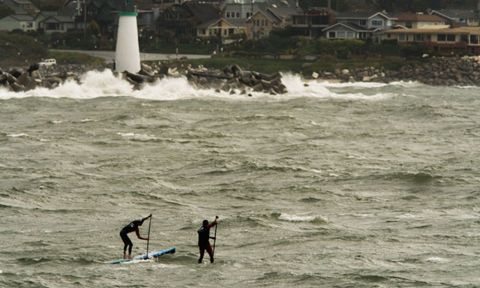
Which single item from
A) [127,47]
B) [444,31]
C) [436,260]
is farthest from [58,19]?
[436,260]

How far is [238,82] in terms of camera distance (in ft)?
220

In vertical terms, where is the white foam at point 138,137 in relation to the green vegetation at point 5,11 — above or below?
below

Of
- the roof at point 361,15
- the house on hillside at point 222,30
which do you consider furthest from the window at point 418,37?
the house on hillside at point 222,30

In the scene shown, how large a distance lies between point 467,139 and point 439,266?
22206 millimetres

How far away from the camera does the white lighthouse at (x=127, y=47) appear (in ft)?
232

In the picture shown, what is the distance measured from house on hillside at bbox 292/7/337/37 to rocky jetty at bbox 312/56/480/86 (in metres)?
15.6

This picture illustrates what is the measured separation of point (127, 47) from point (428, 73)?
25.5 meters

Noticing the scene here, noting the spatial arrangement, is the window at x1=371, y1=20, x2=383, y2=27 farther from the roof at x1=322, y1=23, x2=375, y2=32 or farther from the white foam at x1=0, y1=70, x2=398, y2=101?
the white foam at x1=0, y1=70, x2=398, y2=101

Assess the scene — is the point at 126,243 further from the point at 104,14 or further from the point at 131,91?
the point at 104,14

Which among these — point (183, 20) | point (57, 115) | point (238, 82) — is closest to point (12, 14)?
point (183, 20)

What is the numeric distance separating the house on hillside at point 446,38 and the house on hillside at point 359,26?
11.3 ft

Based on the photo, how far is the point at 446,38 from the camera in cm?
9881

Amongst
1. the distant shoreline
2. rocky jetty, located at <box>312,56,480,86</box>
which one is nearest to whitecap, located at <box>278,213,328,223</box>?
rocky jetty, located at <box>312,56,480,86</box>

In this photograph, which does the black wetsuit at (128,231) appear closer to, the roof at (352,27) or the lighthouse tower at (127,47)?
the lighthouse tower at (127,47)
